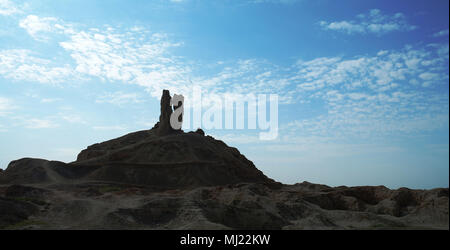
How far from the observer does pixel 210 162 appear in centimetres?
6856

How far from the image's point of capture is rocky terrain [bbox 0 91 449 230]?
114ft

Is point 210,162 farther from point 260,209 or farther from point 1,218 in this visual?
point 1,218

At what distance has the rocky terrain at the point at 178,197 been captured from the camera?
34.8 meters

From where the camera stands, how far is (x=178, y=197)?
3988cm

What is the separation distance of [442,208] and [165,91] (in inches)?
2308
